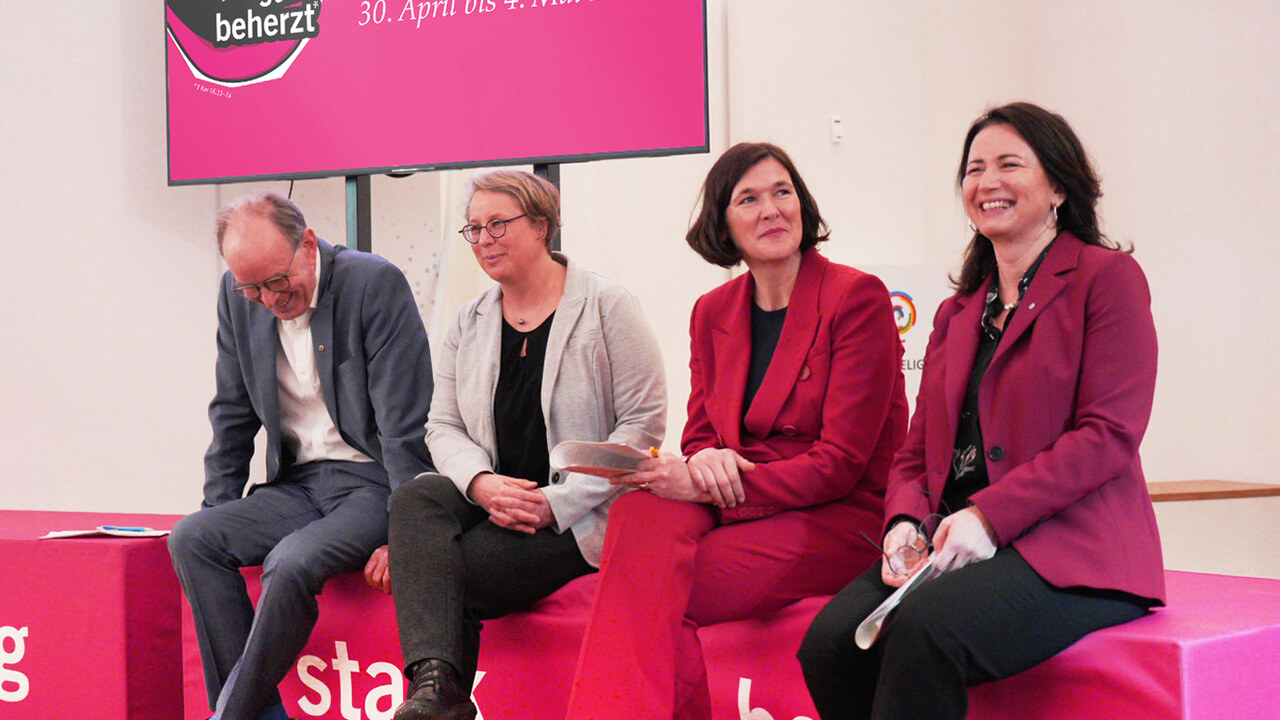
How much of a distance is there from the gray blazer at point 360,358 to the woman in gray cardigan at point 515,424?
14 centimetres

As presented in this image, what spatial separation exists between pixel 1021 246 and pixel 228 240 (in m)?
1.82

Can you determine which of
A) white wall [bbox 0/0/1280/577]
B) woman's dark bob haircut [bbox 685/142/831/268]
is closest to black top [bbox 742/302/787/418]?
woman's dark bob haircut [bbox 685/142/831/268]

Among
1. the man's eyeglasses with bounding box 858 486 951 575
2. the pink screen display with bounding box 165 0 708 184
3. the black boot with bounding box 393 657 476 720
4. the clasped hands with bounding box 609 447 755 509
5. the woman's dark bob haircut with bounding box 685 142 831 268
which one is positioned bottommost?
the black boot with bounding box 393 657 476 720

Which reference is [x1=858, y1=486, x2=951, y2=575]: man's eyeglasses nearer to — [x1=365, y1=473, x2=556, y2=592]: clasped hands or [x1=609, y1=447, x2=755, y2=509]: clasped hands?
[x1=609, y1=447, x2=755, y2=509]: clasped hands

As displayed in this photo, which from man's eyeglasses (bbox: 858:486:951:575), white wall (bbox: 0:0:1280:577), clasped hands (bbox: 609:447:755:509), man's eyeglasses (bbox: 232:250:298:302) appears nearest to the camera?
man's eyeglasses (bbox: 858:486:951:575)

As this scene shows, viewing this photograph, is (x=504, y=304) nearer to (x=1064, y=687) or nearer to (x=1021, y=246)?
(x=1021, y=246)

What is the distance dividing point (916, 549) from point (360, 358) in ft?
4.96

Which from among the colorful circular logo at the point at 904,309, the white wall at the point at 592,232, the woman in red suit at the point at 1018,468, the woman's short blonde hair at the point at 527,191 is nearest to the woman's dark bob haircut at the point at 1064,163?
the woman in red suit at the point at 1018,468

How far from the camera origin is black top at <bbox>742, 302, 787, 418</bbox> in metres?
2.37

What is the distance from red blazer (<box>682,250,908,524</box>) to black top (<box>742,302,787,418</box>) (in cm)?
3

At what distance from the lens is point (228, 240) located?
2.75 m

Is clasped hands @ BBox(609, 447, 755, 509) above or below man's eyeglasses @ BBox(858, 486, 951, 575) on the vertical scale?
above

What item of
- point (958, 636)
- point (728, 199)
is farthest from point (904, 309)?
point (958, 636)

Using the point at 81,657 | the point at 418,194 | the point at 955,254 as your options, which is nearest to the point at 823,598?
the point at 81,657
